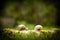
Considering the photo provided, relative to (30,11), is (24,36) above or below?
below

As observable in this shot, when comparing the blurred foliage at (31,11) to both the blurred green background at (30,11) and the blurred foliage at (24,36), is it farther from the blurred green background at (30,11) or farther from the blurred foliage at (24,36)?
the blurred foliage at (24,36)

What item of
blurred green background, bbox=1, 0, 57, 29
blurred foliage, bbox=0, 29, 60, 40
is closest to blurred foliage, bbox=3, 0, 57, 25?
blurred green background, bbox=1, 0, 57, 29

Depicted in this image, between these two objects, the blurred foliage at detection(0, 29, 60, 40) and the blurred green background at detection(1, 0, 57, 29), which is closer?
the blurred foliage at detection(0, 29, 60, 40)

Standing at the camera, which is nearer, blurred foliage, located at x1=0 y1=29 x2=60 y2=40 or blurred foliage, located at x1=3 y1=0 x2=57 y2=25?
blurred foliage, located at x1=0 y1=29 x2=60 y2=40

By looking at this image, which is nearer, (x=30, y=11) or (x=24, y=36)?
(x=24, y=36)

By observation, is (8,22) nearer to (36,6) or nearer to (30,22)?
(30,22)

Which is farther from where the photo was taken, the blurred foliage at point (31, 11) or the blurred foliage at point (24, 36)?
the blurred foliage at point (31, 11)

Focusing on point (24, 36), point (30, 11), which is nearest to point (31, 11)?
point (30, 11)

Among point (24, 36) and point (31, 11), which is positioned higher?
point (31, 11)

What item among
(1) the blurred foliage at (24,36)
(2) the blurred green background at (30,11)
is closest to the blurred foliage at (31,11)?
(2) the blurred green background at (30,11)

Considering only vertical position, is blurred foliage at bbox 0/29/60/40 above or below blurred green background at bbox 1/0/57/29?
below

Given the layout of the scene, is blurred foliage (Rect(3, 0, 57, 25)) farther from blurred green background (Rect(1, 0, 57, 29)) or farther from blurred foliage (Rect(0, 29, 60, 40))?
blurred foliage (Rect(0, 29, 60, 40))

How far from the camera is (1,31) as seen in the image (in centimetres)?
197

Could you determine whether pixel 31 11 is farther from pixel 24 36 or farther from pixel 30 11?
pixel 24 36
